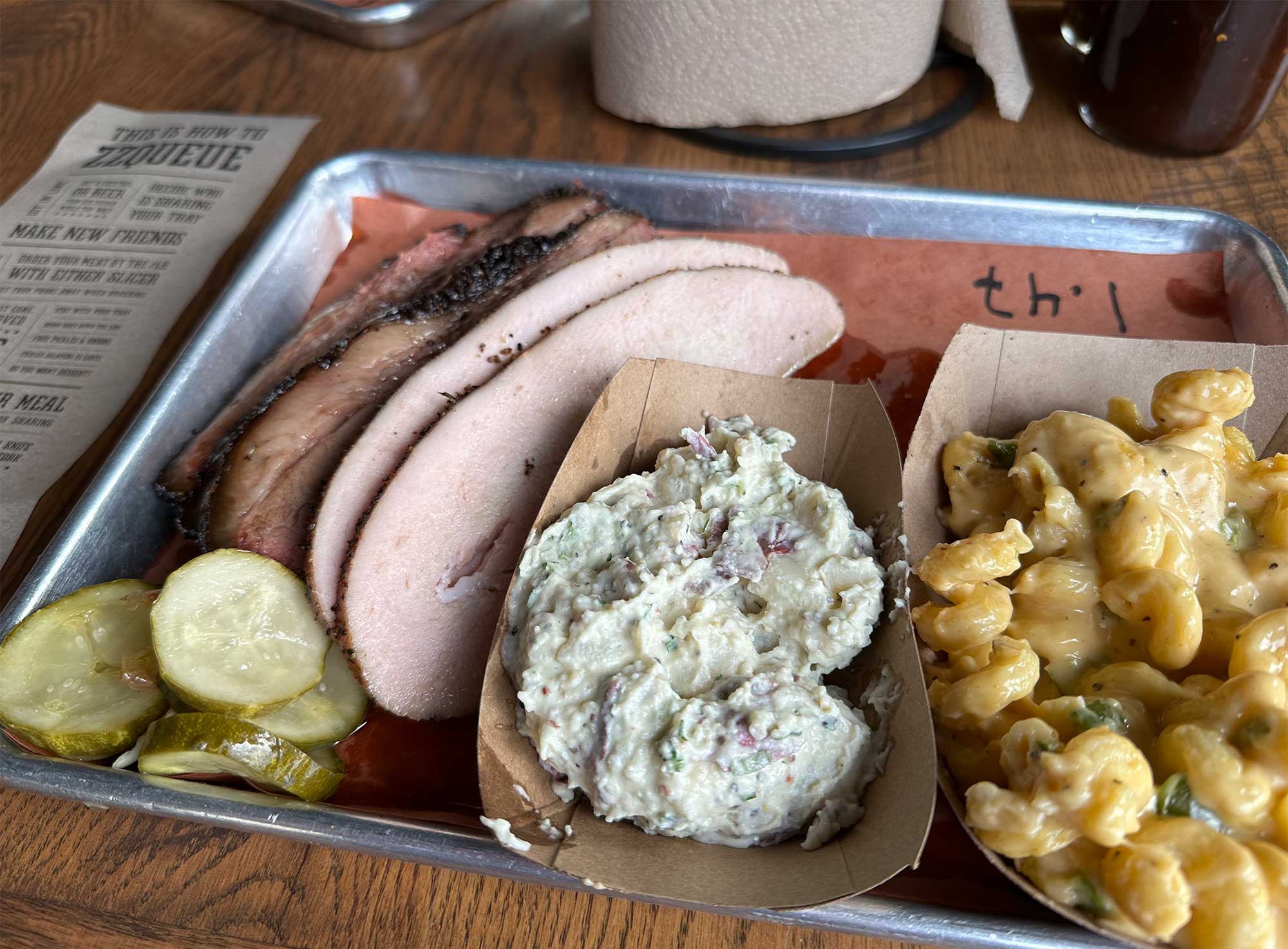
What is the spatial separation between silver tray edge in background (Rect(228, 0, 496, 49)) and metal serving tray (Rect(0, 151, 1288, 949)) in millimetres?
989

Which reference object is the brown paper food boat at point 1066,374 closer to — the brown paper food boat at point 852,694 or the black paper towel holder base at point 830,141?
the brown paper food boat at point 852,694

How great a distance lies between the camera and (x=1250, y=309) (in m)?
1.88

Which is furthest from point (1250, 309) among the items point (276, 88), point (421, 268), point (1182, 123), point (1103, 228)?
point (276, 88)

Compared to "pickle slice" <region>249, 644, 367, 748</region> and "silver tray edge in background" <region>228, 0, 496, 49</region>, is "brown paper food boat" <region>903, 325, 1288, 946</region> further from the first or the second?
"silver tray edge in background" <region>228, 0, 496, 49</region>

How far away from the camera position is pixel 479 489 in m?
1.57

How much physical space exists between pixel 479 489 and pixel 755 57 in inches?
56.1

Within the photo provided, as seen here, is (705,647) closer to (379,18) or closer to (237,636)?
(237,636)

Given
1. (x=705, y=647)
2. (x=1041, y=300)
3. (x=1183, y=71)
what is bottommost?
(x=1041, y=300)

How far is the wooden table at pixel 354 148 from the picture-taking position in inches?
50.1

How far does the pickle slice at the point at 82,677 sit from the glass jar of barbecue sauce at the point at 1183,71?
244 centimetres

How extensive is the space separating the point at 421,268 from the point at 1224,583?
1612 millimetres

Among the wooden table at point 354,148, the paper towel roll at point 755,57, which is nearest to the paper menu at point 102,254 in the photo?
the wooden table at point 354,148

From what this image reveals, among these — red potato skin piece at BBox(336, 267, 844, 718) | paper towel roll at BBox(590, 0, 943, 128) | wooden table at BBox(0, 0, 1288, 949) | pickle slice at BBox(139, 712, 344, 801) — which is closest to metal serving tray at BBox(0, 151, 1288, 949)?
pickle slice at BBox(139, 712, 344, 801)

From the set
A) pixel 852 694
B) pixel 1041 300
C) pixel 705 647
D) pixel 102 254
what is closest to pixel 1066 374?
pixel 1041 300
